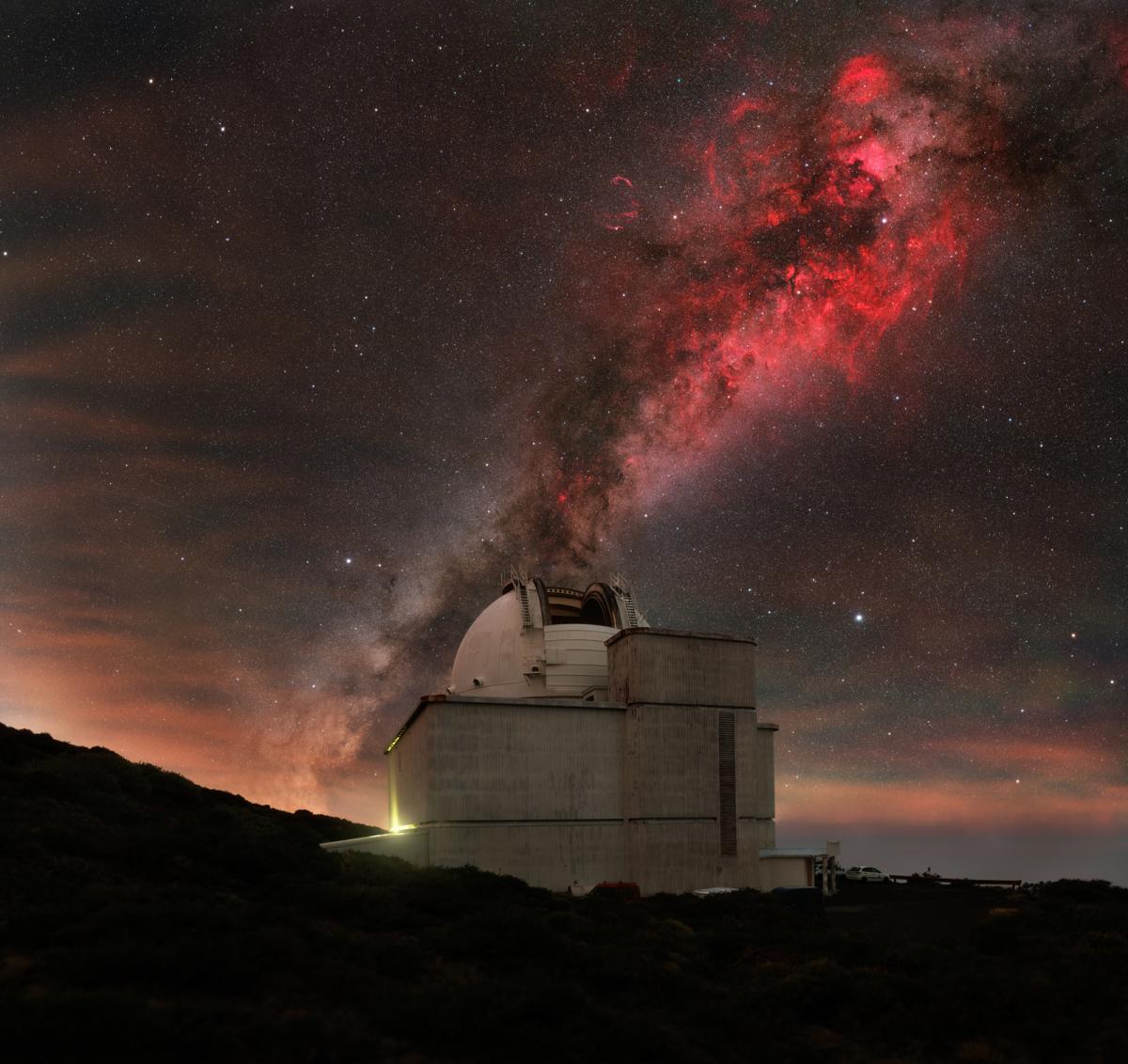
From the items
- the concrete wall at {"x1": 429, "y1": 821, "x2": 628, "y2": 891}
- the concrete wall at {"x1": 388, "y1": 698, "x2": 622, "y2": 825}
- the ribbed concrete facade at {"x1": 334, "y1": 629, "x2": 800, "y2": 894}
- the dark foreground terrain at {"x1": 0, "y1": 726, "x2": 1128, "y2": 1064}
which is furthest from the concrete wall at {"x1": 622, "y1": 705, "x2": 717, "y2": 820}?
the dark foreground terrain at {"x1": 0, "y1": 726, "x2": 1128, "y2": 1064}

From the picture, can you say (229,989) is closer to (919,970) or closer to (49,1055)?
(49,1055)

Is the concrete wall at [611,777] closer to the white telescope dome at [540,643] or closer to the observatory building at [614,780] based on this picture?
the observatory building at [614,780]

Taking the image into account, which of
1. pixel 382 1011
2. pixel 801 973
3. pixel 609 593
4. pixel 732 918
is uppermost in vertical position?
pixel 609 593

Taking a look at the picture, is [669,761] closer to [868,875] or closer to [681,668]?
[681,668]

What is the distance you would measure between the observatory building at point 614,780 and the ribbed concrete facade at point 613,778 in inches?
1.7

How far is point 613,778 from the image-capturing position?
31328 mm

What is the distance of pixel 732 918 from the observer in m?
23.5

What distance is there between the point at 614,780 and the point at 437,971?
18.7 metres

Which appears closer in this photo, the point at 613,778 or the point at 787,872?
the point at 613,778

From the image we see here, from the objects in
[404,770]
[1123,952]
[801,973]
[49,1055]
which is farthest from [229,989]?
[404,770]

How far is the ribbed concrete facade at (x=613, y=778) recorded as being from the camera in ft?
96.2

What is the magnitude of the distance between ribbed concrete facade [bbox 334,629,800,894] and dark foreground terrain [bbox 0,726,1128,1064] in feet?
19.2

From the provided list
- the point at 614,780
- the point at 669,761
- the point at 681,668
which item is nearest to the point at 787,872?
the point at 669,761

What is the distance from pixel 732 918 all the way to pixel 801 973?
28.7 ft
